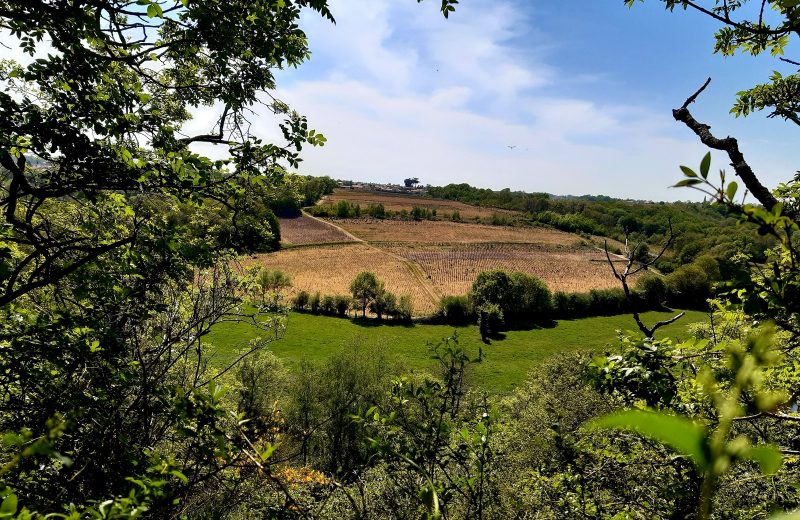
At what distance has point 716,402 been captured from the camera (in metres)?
0.83

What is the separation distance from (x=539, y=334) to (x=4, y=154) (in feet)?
202

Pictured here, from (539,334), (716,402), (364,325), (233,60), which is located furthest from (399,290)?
(716,402)

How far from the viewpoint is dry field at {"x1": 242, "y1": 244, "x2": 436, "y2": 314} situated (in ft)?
225

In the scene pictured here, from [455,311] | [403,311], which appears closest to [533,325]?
[455,311]

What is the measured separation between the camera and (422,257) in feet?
292

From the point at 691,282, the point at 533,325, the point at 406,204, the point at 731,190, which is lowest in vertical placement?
the point at 533,325

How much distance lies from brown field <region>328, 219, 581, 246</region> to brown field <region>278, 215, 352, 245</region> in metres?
5.02

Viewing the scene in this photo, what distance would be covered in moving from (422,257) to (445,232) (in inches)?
1107

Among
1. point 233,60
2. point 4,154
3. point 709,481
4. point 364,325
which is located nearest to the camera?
point 709,481

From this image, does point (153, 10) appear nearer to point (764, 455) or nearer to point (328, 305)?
point (764, 455)

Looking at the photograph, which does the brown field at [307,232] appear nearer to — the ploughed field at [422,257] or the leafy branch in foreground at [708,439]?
the ploughed field at [422,257]

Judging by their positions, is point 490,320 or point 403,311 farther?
point 403,311

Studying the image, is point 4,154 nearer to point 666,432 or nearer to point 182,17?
point 182,17

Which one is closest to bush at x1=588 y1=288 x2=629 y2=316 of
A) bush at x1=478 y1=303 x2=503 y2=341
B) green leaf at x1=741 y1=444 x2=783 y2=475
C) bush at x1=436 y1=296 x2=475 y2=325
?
bush at x1=478 y1=303 x2=503 y2=341
